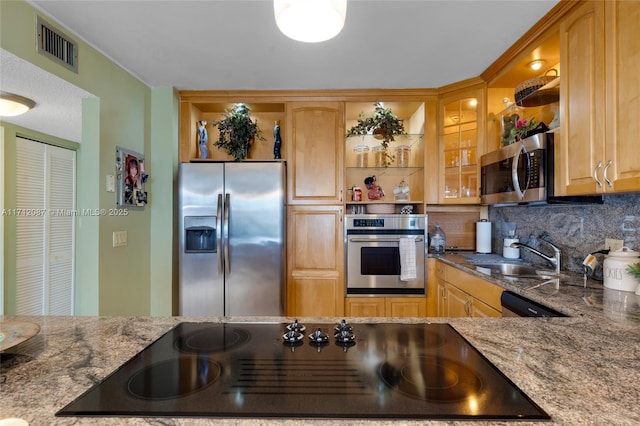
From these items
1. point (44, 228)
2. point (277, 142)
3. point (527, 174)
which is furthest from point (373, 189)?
point (44, 228)

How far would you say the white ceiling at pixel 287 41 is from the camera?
182cm

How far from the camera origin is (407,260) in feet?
9.27

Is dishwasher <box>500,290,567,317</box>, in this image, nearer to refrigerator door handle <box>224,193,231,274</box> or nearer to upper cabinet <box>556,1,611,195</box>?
upper cabinet <box>556,1,611,195</box>

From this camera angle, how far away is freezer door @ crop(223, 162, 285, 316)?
2.72m

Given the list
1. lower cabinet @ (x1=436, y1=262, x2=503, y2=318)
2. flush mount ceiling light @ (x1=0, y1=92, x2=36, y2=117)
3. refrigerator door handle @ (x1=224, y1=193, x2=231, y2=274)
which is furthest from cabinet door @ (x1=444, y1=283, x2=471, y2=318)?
flush mount ceiling light @ (x1=0, y1=92, x2=36, y2=117)

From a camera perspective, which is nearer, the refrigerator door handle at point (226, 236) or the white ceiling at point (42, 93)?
the white ceiling at point (42, 93)

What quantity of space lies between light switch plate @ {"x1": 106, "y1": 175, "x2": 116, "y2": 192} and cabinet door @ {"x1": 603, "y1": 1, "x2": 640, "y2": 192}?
2.99 metres

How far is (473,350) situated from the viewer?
854 millimetres

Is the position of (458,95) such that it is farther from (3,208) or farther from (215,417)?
(3,208)

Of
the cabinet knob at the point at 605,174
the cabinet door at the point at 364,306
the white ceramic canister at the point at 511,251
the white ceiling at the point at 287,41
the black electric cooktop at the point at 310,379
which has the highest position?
the white ceiling at the point at 287,41

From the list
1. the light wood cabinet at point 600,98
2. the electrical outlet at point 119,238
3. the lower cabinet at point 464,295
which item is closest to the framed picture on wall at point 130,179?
the electrical outlet at point 119,238

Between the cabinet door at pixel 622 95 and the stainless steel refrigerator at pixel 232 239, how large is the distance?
2.10m

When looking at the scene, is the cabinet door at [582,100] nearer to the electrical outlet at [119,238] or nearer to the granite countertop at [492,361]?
the granite countertop at [492,361]

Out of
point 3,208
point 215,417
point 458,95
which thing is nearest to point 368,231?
point 458,95
